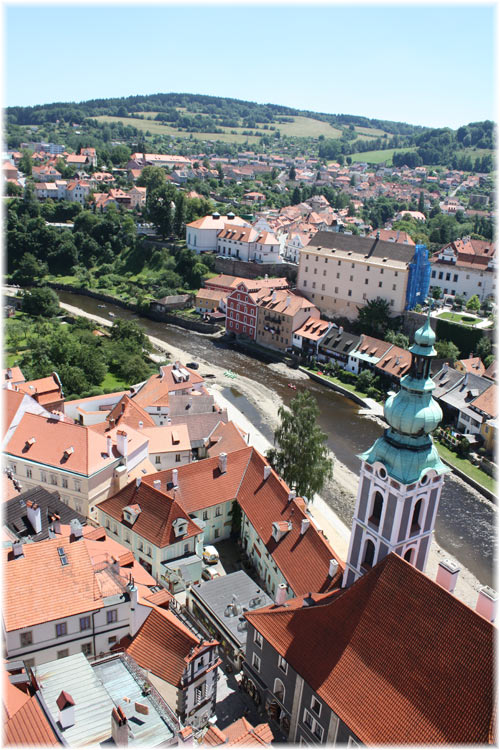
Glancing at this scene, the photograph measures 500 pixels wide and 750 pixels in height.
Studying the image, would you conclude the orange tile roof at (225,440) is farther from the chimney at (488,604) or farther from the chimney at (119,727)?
the chimney at (119,727)

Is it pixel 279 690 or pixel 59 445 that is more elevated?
pixel 59 445

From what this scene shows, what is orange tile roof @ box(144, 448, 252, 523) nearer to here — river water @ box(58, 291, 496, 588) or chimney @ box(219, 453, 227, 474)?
chimney @ box(219, 453, 227, 474)

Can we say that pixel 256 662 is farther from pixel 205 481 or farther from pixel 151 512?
pixel 205 481

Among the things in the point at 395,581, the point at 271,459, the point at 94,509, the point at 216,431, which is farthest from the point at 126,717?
the point at 216,431

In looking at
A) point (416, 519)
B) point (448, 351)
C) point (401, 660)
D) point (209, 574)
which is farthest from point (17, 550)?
point (448, 351)

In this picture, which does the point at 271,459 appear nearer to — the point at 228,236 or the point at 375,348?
the point at 375,348

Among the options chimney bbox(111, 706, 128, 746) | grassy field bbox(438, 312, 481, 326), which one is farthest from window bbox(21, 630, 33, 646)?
grassy field bbox(438, 312, 481, 326)
